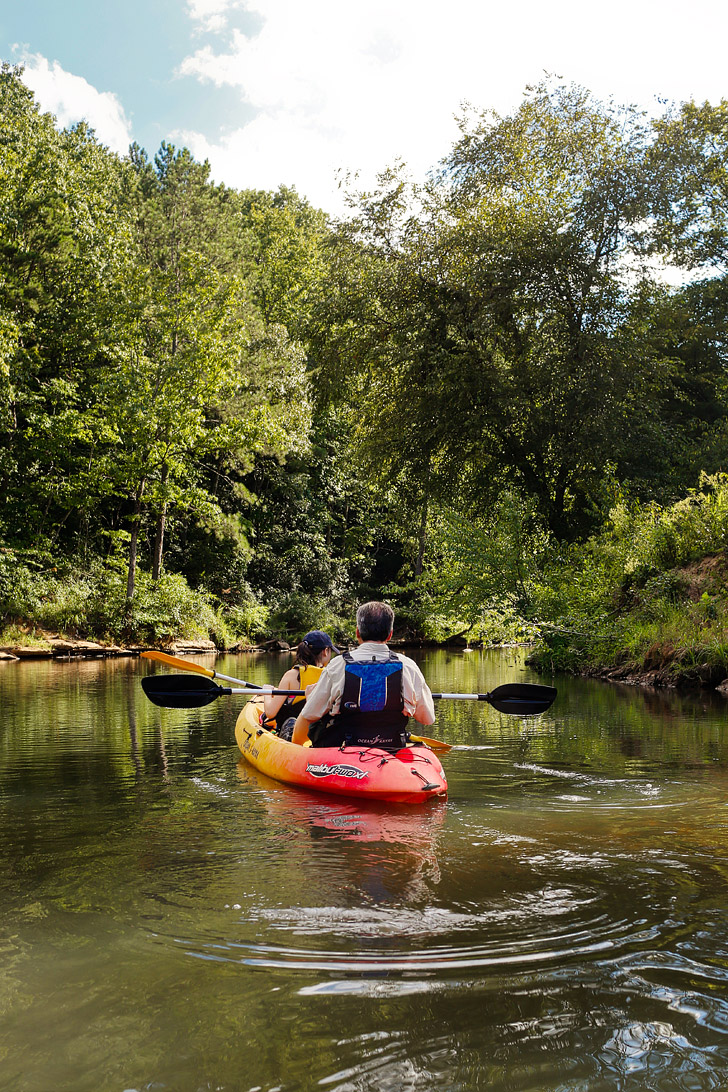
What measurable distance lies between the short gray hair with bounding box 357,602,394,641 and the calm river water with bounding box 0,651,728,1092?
3.48ft

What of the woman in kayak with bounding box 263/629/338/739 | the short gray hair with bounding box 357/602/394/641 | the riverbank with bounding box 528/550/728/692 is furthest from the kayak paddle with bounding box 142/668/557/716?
the riverbank with bounding box 528/550/728/692

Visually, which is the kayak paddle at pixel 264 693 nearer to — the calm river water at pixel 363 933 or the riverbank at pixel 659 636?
the calm river water at pixel 363 933

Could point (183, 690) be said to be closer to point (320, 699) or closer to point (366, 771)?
point (320, 699)

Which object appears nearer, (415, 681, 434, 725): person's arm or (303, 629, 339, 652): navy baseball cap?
(415, 681, 434, 725): person's arm

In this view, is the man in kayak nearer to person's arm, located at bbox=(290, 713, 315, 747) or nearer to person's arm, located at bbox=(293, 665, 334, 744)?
person's arm, located at bbox=(293, 665, 334, 744)

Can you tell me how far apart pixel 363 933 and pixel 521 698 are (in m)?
3.79

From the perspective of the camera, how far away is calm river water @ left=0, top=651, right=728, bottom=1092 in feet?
7.01

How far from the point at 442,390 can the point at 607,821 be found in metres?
14.1

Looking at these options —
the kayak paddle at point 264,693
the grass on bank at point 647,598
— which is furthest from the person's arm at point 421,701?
the grass on bank at point 647,598

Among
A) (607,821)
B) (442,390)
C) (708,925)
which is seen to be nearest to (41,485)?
(442,390)

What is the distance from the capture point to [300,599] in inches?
1179

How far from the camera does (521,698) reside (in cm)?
665

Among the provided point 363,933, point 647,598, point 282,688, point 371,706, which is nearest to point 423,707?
point 371,706

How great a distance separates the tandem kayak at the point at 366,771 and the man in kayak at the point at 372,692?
0.12 metres
